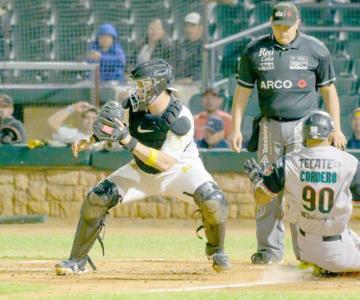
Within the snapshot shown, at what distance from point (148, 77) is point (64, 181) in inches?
260

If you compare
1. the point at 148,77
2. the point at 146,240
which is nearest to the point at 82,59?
the point at 146,240

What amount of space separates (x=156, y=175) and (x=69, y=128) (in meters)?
6.79

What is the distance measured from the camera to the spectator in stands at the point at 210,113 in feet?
50.8

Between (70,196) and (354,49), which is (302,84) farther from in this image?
(354,49)

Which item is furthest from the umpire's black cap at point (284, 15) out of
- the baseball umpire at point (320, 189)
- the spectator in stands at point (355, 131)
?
the spectator in stands at point (355, 131)

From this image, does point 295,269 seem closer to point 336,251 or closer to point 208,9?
point 336,251

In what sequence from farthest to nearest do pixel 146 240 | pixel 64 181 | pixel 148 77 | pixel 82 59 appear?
pixel 82 59 < pixel 64 181 < pixel 146 240 < pixel 148 77

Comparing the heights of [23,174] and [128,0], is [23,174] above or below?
below

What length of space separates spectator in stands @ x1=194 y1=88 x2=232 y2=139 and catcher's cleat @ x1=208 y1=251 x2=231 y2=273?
625 cm

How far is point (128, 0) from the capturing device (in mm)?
17203

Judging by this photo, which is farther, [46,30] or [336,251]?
[46,30]

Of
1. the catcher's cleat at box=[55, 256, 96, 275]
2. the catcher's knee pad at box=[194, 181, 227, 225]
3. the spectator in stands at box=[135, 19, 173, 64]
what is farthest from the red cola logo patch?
the spectator in stands at box=[135, 19, 173, 64]

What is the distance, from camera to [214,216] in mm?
9227

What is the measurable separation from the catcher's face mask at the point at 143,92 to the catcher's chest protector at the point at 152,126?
0.14m
